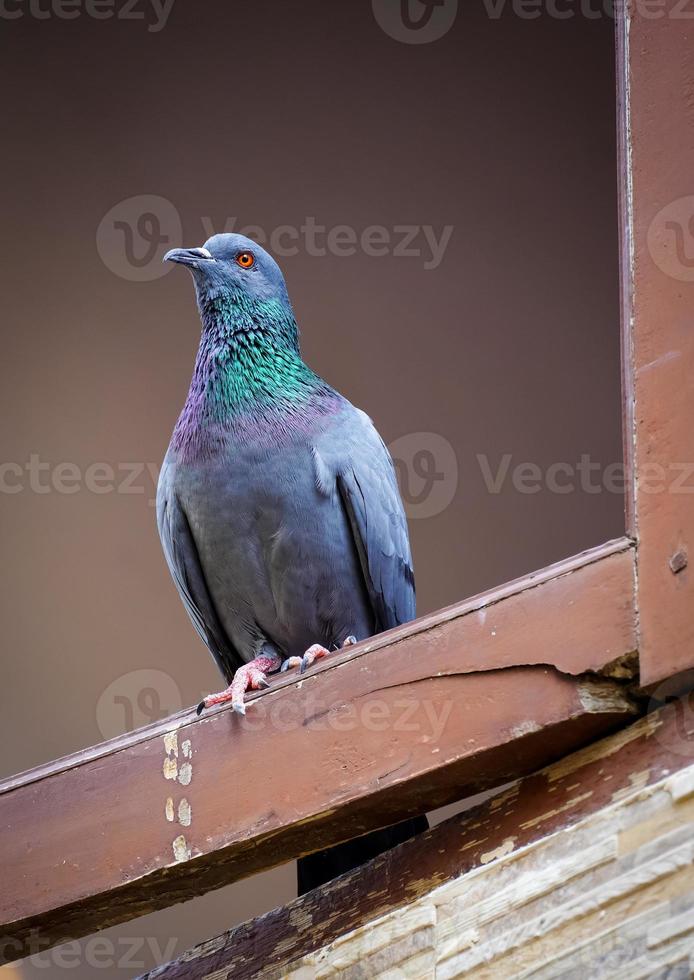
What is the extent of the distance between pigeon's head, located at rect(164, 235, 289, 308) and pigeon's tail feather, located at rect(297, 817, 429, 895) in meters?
1.47

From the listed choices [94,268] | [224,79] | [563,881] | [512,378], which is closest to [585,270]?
[512,378]

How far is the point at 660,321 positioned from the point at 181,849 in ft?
3.63

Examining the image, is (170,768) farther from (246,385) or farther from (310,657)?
(246,385)

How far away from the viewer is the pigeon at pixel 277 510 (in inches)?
125

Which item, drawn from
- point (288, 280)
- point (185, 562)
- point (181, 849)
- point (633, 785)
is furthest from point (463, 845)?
point (288, 280)

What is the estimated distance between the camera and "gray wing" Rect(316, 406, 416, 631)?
10.4ft

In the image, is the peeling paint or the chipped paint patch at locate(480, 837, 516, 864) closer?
the chipped paint patch at locate(480, 837, 516, 864)

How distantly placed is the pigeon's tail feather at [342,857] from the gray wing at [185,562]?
0.90 metres

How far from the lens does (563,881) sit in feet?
5.81

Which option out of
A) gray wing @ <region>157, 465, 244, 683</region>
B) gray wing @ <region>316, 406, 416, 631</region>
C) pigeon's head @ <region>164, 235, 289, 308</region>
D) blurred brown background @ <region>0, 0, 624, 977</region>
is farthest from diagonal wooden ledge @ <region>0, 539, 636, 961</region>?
blurred brown background @ <region>0, 0, 624, 977</region>

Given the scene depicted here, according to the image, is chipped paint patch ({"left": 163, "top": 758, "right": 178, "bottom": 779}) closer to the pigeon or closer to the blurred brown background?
the pigeon

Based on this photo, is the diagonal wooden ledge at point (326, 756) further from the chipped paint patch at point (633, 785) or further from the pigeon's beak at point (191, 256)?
the pigeon's beak at point (191, 256)

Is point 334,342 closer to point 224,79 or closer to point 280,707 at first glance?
point 224,79

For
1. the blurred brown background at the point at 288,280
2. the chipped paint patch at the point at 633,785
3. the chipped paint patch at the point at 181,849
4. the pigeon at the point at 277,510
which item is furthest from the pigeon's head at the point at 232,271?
the chipped paint patch at the point at 633,785
